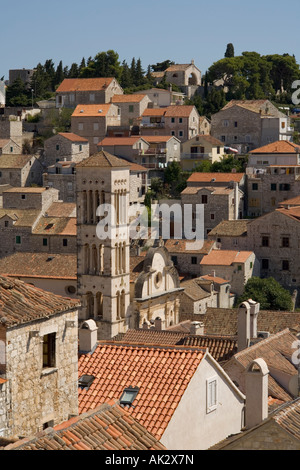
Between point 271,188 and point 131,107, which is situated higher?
point 131,107

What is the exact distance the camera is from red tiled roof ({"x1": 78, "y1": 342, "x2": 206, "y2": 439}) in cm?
1577

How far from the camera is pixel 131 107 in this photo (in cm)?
9569

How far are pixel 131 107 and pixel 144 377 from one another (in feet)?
262

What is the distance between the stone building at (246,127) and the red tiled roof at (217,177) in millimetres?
12725

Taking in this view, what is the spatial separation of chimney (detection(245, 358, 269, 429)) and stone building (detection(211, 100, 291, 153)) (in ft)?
236

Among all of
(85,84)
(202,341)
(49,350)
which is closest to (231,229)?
(85,84)

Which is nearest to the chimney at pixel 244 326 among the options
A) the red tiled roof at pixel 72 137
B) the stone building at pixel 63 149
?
the stone building at pixel 63 149

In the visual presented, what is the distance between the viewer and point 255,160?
7988 cm

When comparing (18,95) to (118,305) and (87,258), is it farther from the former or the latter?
(118,305)

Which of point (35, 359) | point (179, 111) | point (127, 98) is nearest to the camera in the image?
point (35, 359)

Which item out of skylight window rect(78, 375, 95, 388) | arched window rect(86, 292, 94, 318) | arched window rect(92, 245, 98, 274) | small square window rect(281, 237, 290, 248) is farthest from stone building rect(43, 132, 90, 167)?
skylight window rect(78, 375, 95, 388)

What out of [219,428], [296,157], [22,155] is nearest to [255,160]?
[296,157]

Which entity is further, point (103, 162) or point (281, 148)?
point (281, 148)

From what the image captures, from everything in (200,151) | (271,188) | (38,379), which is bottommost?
(38,379)
